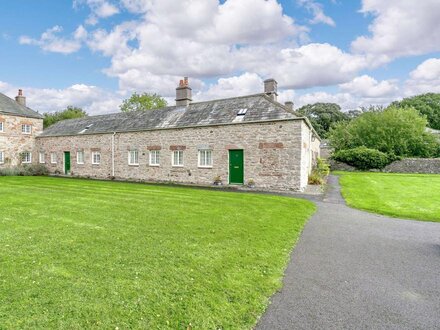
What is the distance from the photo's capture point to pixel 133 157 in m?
22.2

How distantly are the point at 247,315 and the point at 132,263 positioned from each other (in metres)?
2.43

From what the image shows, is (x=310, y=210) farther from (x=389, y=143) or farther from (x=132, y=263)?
(x=389, y=143)

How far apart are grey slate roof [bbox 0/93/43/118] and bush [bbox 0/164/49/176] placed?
5620mm

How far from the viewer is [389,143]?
115ft

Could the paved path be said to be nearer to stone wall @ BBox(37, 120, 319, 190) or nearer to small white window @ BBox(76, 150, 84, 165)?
stone wall @ BBox(37, 120, 319, 190)

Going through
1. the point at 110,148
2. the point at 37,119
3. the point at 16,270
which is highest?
the point at 37,119

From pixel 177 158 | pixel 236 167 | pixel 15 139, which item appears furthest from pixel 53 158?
pixel 236 167

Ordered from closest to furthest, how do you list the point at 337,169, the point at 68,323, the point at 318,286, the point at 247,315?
the point at 68,323, the point at 247,315, the point at 318,286, the point at 337,169

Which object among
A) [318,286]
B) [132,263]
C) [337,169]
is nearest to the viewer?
[318,286]

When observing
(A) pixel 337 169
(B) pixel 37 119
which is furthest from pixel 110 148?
(A) pixel 337 169

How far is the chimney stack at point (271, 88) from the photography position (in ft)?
61.5

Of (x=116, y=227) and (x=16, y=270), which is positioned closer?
(x=16, y=270)

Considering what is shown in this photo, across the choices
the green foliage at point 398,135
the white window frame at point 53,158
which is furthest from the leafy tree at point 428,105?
the white window frame at point 53,158

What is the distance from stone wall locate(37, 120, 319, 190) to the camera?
15781 millimetres
